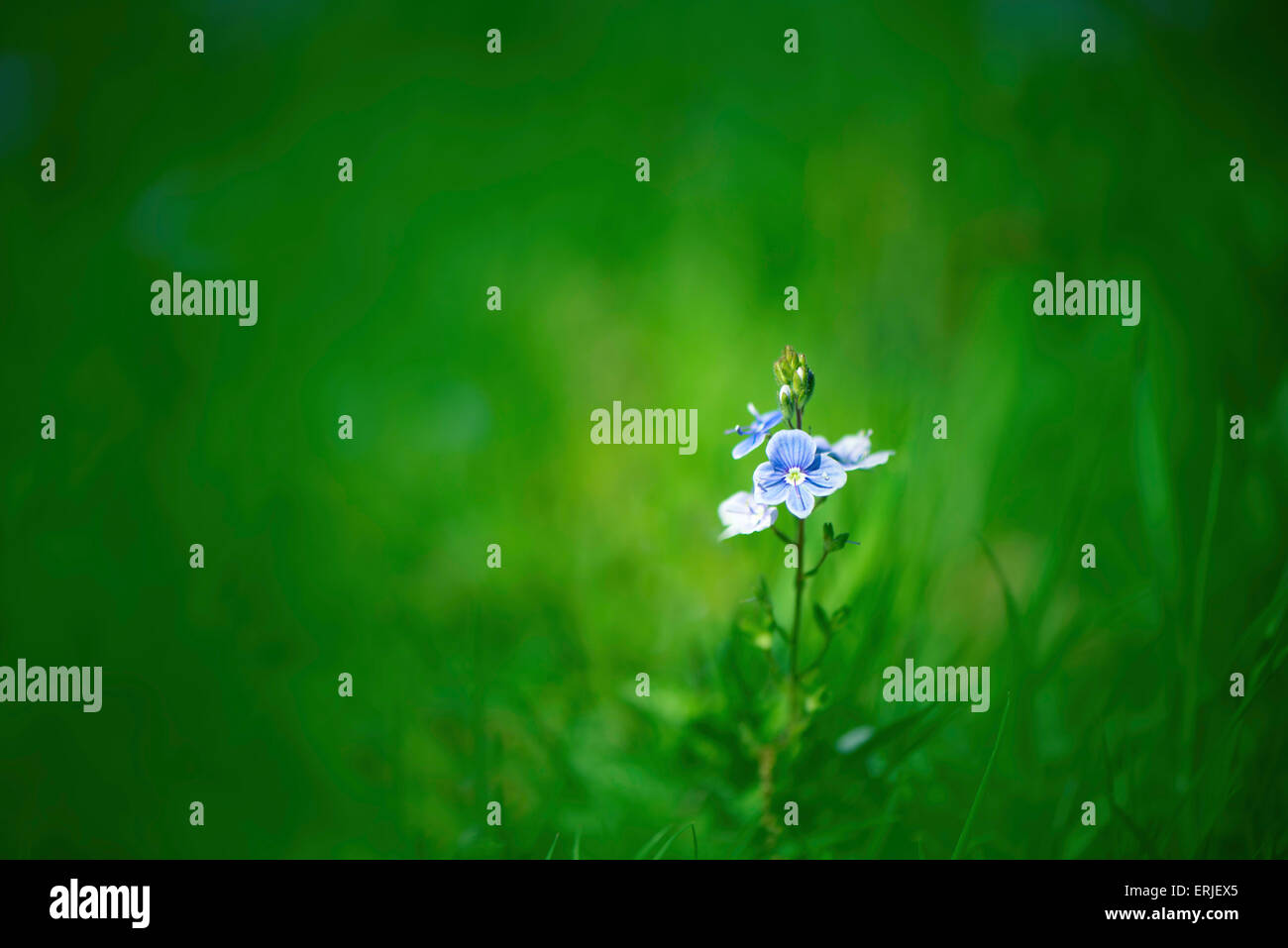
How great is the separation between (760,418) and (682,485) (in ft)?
4.03

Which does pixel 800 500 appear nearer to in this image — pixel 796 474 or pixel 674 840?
pixel 796 474

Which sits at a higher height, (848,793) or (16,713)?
(16,713)

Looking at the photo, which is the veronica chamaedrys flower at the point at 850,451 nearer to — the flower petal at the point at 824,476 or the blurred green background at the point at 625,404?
the flower petal at the point at 824,476

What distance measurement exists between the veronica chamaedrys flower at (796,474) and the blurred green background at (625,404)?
43 centimetres

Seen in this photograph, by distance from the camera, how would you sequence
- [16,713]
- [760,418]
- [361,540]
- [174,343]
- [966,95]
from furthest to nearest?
[966,95] → [174,343] → [361,540] → [16,713] → [760,418]

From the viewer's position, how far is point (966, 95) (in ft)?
12.2

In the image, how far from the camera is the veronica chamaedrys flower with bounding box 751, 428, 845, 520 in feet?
5.52

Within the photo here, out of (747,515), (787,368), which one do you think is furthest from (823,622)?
(787,368)

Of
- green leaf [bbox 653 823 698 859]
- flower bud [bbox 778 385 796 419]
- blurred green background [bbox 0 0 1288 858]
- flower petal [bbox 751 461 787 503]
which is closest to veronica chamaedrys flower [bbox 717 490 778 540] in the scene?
flower petal [bbox 751 461 787 503]

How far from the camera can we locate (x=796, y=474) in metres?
1.73

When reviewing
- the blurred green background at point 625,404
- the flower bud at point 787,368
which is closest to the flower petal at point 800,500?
the flower bud at point 787,368

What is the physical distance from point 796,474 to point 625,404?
5.52 feet

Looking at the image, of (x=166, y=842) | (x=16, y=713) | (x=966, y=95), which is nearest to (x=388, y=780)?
(x=166, y=842)
